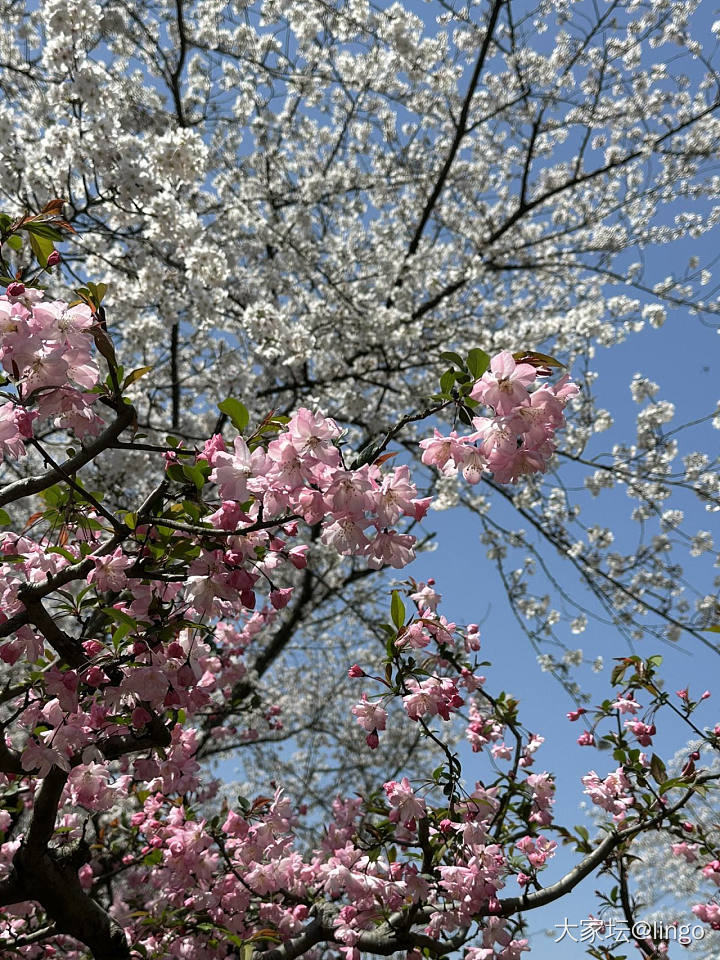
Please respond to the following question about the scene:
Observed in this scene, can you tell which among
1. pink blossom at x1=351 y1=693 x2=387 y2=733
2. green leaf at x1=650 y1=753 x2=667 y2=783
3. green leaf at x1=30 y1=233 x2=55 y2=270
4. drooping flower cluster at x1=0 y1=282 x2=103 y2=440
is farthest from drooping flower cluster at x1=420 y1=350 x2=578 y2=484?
green leaf at x1=650 y1=753 x2=667 y2=783

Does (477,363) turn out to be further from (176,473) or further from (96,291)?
(96,291)

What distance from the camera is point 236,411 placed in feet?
4.86

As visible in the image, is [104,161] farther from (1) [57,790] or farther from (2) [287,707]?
(2) [287,707]

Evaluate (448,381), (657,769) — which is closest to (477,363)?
(448,381)

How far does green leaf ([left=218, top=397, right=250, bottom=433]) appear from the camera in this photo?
56.7 inches

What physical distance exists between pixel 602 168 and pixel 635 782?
18.5ft

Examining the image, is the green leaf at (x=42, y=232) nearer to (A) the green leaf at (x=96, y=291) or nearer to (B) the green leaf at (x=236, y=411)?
(A) the green leaf at (x=96, y=291)

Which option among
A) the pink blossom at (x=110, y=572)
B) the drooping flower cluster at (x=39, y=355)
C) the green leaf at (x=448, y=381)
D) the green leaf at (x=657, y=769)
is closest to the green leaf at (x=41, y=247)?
the drooping flower cluster at (x=39, y=355)

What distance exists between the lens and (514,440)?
1.33 meters

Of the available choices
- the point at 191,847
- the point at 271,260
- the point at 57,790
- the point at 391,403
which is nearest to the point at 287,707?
the point at 391,403

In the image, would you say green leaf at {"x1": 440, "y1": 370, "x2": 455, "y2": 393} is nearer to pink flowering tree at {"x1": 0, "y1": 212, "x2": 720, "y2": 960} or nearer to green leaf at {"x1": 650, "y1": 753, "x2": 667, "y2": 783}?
pink flowering tree at {"x1": 0, "y1": 212, "x2": 720, "y2": 960}

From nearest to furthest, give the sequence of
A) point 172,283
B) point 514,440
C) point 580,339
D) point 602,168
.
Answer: point 514,440 < point 172,283 < point 602,168 < point 580,339

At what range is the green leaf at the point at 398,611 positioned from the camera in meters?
1.92

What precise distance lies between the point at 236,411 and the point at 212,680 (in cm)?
178
